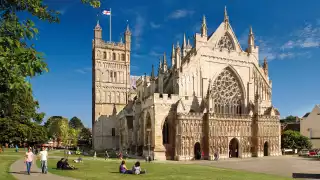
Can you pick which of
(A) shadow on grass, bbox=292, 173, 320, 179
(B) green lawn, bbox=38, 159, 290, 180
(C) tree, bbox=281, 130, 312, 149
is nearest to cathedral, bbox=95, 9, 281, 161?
(C) tree, bbox=281, 130, 312, 149

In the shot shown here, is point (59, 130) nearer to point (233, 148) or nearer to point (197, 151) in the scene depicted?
point (197, 151)

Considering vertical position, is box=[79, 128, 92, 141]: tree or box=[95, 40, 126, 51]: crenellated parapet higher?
box=[95, 40, 126, 51]: crenellated parapet

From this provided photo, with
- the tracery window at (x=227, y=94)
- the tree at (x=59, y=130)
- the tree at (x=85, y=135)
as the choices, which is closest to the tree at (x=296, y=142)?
the tracery window at (x=227, y=94)

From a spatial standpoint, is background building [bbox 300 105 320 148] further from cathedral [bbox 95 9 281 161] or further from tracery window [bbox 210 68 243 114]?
tracery window [bbox 210 68 243 114]

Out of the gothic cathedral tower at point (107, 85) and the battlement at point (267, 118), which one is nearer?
the battlement at point (267, 118)

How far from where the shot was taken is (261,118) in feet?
168

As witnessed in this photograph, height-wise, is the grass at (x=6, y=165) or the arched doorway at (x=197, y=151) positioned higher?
the grass at (x=6, y=165)

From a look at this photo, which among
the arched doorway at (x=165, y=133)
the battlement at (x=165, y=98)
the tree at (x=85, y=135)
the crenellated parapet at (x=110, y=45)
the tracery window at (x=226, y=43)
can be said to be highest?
the crenellated parapet at (x=110, y=45)

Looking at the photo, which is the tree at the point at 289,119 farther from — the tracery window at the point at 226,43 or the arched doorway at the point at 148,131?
the arched doorway at the point at 148,131

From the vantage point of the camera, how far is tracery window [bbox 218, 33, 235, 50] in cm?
5312

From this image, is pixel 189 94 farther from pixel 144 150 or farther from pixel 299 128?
pixel 299 128

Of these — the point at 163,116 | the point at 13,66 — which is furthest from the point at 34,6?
the point at 163,116

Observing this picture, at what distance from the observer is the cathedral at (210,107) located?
4528cm

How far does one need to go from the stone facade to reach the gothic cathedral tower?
60.8 ft
